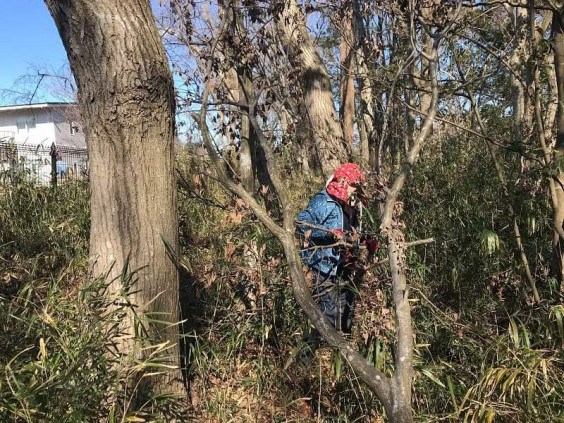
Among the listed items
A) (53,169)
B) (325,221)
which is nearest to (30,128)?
(53,169)

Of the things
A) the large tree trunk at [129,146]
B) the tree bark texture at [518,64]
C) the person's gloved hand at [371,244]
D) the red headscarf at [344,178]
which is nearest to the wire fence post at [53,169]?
the large tree trunk at [129,146]

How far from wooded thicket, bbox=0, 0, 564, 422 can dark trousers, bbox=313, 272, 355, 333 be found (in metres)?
0.23

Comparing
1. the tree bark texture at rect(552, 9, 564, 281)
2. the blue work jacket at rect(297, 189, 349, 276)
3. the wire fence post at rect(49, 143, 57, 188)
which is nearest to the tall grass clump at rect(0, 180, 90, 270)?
the wire fence post at rect(49, 143, 57, 188)

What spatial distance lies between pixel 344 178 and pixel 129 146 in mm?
1368

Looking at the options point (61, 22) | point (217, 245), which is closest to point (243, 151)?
point (217, 245)

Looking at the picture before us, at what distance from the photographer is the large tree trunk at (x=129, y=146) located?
2723 millimetres

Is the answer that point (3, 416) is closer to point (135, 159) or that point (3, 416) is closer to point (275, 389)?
point (135, 159)

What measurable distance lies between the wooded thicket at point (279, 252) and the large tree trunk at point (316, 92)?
0.02 m

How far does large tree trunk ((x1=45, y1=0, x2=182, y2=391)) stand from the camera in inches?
107

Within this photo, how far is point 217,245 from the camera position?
15.5ft

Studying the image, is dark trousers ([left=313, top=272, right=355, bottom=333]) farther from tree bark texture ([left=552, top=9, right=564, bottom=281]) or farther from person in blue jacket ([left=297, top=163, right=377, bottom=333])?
tree bark texture ([left=552, top=9, right=564, bottom=281])

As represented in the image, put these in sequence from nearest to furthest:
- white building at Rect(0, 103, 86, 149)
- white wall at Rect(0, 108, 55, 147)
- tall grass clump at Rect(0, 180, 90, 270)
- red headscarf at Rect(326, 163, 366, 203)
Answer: red headscarf at Rect(326, 163, 366, 203) → tall grass clump at Rect(0, 180, 90, 270) → white building at Rect(0, 103, 86, 149) → white wall at Rect(0, 108, 55, 147)

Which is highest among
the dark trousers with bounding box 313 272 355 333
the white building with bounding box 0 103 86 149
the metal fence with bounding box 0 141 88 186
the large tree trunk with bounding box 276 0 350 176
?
the white building with bounding box 0 103 86 149

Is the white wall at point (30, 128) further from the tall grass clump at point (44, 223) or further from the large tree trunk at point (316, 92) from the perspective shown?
the large tree trunk at point (316, 92)
